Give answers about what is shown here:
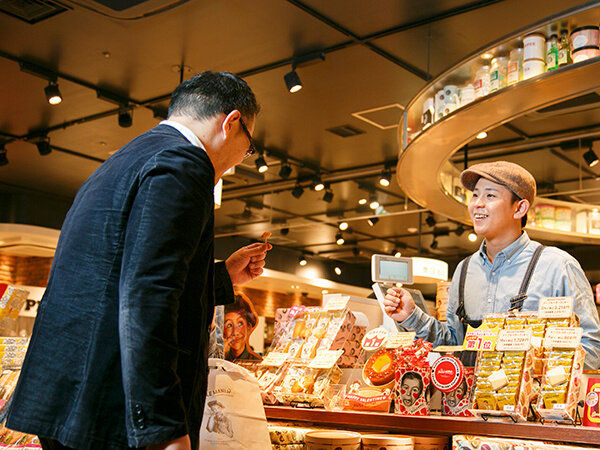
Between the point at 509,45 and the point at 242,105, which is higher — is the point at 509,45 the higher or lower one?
the higher one

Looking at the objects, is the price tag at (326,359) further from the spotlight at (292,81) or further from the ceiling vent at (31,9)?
the ceiling vent at (31,9)

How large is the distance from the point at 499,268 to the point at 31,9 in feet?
13.2

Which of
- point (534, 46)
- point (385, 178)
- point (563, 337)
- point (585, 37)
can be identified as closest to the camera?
point (563, 337)

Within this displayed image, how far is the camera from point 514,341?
1.86 meters

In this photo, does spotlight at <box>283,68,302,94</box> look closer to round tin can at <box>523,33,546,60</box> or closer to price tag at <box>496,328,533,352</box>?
round tin can at <box>523,33,546,60</box>

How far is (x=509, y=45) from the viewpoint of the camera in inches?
133

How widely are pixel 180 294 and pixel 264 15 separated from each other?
3905 mm

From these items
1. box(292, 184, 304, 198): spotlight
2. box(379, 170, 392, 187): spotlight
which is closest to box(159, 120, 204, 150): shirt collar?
box(379, 170, 392, 187): spotlight

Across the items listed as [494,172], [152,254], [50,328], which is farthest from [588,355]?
[50,328]

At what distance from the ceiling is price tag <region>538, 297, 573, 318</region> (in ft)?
10.7

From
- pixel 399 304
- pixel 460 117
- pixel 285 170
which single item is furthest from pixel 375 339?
pixel 285 170

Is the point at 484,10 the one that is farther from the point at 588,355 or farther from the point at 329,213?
the point at 329,213

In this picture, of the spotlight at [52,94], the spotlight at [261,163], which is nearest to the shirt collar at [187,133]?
the spotlight at [52,94]

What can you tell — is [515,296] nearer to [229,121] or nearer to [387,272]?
[387,272]
